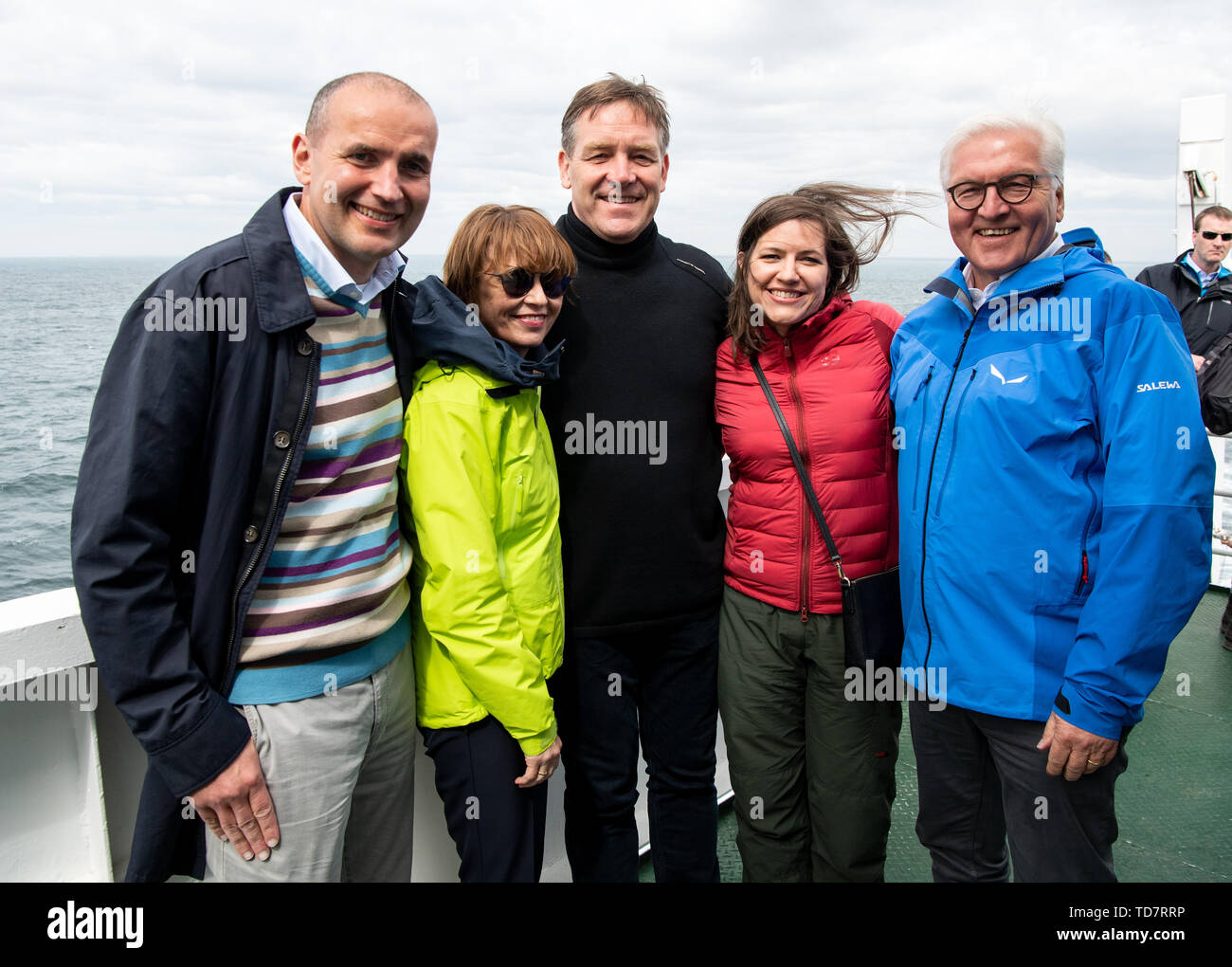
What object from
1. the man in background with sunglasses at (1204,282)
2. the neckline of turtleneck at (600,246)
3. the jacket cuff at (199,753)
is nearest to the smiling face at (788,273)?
the neckline of turtleneck at (600,246)

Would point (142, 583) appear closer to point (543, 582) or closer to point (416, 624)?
point (416, 624)

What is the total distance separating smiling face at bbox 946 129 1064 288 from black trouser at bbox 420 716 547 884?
4.66 ft

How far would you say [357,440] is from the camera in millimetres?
1621

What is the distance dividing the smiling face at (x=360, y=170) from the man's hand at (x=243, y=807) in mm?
913

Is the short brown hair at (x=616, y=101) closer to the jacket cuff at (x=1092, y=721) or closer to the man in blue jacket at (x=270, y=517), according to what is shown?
the man in blue jacket at (x=270, y=517)

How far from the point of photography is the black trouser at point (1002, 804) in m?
1.78

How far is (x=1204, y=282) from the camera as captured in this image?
19.1ft

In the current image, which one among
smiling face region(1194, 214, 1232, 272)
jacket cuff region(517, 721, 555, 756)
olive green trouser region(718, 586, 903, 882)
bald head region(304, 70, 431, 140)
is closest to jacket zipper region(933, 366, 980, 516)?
olive green trouser region(718, 586, 903, 882)

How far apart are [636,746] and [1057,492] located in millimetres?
1143

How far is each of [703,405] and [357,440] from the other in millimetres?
923

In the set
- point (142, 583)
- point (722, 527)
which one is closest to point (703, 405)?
point (722, 527)

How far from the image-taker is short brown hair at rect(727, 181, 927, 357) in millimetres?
2162

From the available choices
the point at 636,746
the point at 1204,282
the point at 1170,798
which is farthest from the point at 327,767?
the point at 1204,282

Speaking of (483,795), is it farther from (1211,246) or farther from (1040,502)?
(1211,246)
